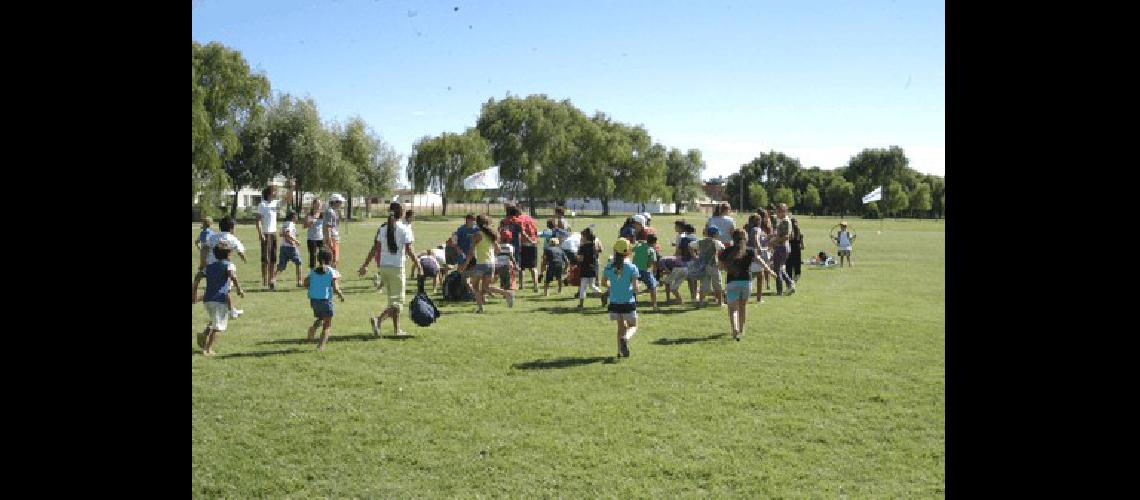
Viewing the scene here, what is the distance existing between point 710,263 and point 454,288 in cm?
509

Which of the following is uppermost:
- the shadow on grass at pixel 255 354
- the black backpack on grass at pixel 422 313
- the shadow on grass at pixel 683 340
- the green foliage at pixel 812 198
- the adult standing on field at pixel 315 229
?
the green foliage at pixel 812 198

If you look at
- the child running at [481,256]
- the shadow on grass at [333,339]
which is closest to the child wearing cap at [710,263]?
the child running at [481,256]

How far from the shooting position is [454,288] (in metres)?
16.2

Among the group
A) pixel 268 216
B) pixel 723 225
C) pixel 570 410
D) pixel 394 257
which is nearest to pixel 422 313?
pixel 394 257

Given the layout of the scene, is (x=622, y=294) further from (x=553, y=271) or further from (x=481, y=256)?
(x=553, y=271)

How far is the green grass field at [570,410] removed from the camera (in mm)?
5930

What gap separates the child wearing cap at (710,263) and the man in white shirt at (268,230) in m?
7.94

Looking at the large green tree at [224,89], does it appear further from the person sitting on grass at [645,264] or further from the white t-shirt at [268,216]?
the person sitting on grass at [645,264]

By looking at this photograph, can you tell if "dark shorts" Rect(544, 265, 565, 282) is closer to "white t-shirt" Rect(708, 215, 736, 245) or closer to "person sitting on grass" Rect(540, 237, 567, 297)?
"person sitting on grass" Rect(540, 237, 567, 297)

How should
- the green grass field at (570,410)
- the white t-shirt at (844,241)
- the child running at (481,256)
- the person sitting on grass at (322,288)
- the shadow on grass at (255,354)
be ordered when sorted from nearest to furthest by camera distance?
the green grass field at (570,410)
the shadow on grass at (255,354)
the person sitting on grass at (322,288)
the child running at (481,256)
the white t-shirt at (844,241)

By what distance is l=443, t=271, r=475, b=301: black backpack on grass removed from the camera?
1616 centimetres
